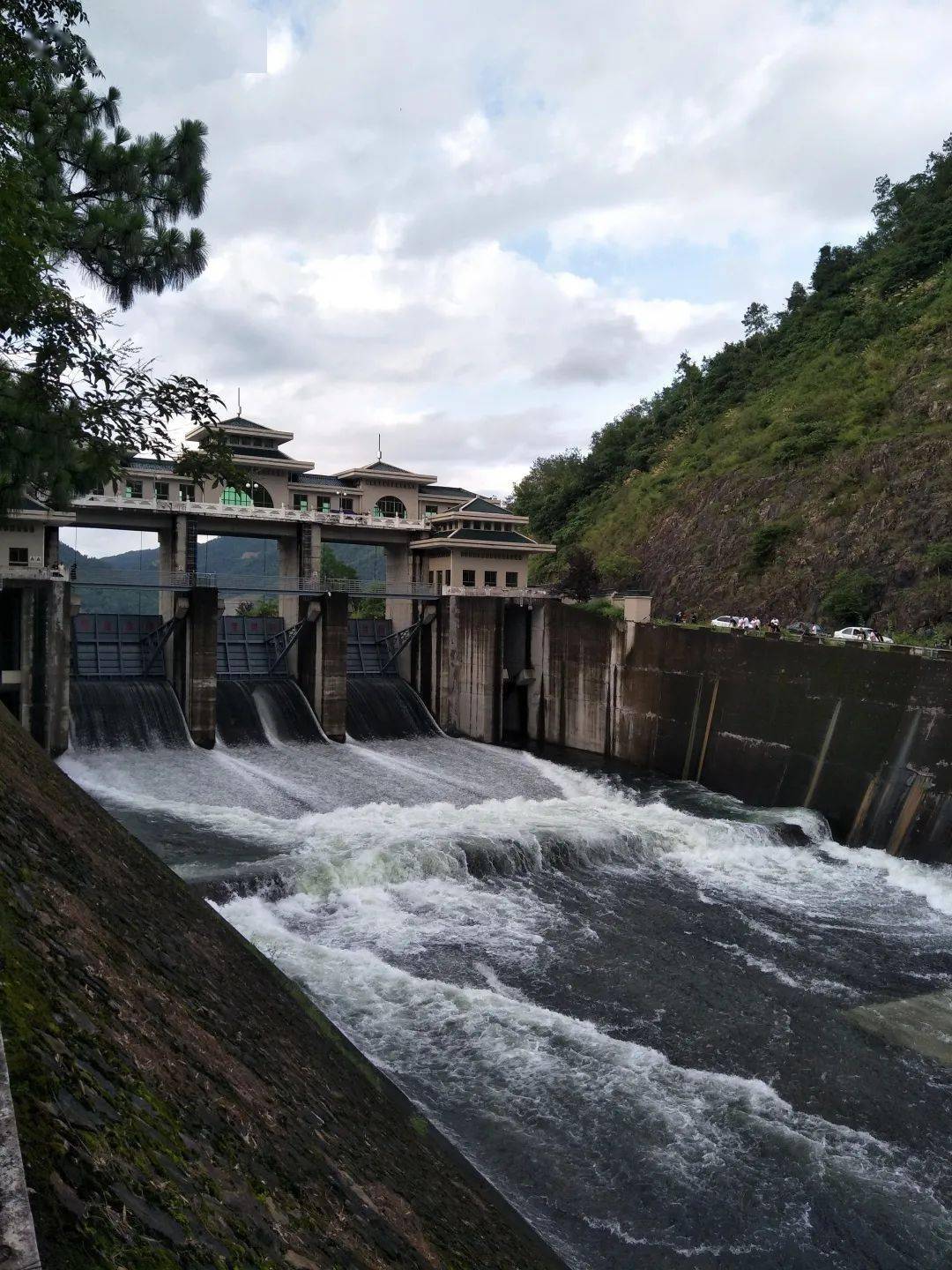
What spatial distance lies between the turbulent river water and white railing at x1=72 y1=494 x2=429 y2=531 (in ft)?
32.5

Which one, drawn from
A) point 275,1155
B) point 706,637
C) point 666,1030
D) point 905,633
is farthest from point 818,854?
point 275,1155

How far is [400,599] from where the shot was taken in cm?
3294

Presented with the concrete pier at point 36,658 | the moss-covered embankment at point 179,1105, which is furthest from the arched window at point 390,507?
the moss-covered embankment at point 179,1105

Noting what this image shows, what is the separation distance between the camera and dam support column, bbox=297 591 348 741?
27234 mm

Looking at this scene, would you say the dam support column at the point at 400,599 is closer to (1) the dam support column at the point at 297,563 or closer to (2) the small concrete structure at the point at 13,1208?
(1) the dam support column at the point at 297,563

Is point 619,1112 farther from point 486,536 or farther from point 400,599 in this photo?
point 486,536

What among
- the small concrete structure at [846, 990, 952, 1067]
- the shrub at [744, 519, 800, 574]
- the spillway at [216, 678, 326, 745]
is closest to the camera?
the small concrete structure at [846, 990, 952, 1067]

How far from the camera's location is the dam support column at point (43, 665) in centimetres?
2188

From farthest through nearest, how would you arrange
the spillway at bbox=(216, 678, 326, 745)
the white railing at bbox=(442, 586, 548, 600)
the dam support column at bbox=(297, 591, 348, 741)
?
the white railing at bbox=(442, 586, 548, 600), the dam support column at bbox=(297, 591, 348, 741), the spillway at bbox=(216, 678, 326, 745)

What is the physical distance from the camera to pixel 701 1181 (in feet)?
26.6

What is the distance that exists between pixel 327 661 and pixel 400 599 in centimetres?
619

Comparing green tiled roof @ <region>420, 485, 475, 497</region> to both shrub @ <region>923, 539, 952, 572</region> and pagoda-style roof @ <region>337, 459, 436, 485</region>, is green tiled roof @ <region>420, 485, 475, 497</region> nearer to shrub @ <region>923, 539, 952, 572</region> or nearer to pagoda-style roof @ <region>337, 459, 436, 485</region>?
pagoda-style roof @ <region>337, 459, 436, 485</region>

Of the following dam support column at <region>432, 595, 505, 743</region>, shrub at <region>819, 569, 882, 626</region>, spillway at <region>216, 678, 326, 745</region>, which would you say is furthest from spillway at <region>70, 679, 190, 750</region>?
shrub at <region>819, 569, 882, 626</region>

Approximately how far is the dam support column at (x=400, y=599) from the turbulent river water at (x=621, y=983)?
11.1 m
